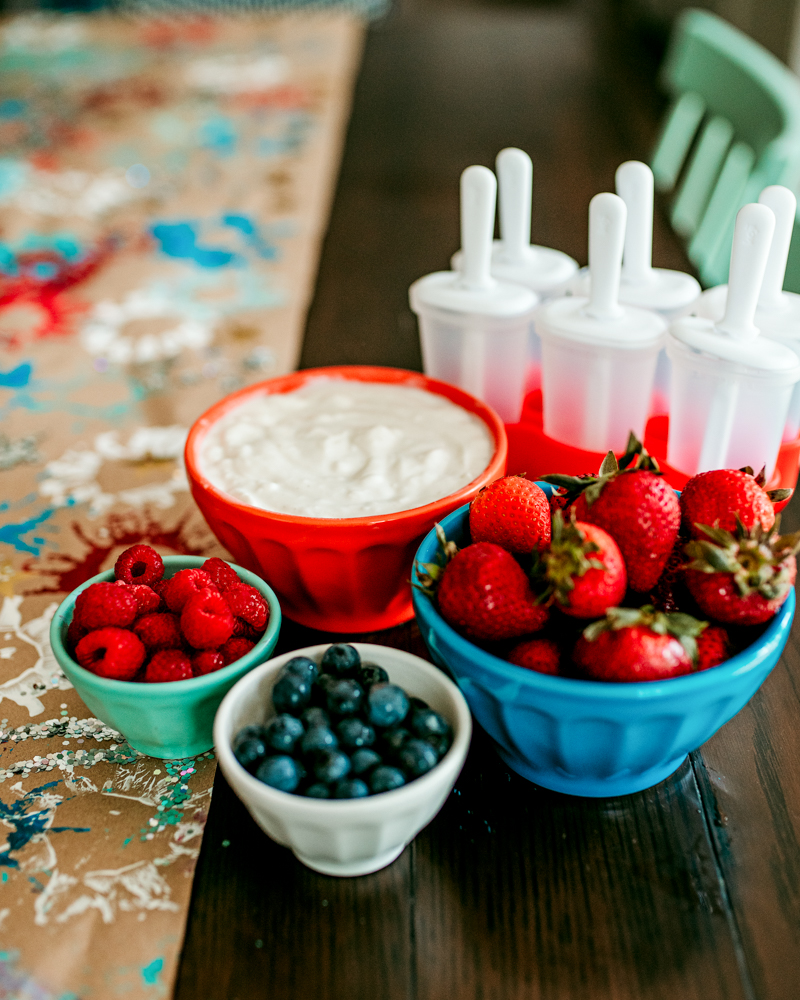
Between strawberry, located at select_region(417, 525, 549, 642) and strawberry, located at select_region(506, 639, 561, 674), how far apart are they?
1cm

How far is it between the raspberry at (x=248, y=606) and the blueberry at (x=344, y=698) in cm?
11

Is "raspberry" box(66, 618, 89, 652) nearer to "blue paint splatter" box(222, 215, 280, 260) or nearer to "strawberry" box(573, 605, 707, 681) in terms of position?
"strawberry" box(573, 605, 707, 681)

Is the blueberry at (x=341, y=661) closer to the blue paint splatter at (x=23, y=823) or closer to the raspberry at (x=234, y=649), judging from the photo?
the raspberry at (x=234, y=649)

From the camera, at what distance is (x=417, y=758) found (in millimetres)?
558

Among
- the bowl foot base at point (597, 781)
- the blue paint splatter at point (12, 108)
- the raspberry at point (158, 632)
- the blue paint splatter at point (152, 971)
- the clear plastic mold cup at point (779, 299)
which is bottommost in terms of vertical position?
the blue paint splatter at point (152, 971)

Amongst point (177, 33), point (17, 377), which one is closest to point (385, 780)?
point (17, 377)

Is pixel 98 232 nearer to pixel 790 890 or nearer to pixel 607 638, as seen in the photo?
pixel 607 638

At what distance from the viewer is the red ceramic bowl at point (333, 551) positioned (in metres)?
0.74

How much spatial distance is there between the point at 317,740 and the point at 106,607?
21 cm

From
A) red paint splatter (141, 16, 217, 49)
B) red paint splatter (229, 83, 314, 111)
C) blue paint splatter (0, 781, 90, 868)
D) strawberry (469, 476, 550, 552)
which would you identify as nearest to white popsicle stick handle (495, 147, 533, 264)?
strawberry (469, 476, 550, 552)

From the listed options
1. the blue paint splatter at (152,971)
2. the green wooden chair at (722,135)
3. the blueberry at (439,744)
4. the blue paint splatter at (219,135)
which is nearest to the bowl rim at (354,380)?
the blueberry at (439,744)

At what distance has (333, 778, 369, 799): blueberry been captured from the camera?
0.54 meters

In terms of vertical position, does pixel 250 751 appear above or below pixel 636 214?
below

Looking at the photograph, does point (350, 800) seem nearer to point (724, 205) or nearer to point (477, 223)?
point (477, 223)
